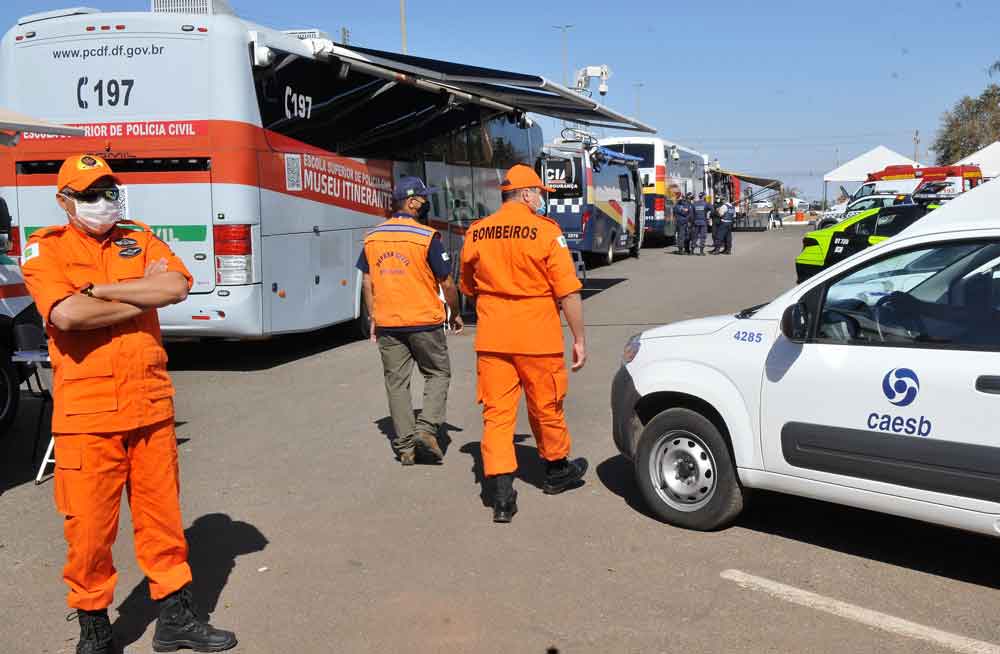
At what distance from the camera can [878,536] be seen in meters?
5.50

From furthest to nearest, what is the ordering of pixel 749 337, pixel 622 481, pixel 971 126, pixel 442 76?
pixel 971 126
pixel 442 76
pixel 622 481
pixel 749 337

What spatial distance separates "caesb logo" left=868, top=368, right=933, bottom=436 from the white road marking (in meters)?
0.80

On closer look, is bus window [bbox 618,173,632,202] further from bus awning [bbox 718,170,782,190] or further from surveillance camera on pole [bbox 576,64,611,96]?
bus awning [bbox 718,170,782,190]

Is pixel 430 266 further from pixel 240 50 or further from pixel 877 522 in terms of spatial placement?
pixel 240 50

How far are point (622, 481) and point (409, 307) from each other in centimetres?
182

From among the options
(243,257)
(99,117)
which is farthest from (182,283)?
(99,117)

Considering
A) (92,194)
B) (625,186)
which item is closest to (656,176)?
(625,186)

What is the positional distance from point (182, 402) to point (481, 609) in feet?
18.5

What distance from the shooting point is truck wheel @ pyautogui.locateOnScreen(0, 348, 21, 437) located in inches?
301

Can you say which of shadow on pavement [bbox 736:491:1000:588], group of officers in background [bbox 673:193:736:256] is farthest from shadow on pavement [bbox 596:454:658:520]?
group of officers in background [bbox 673:193:736:256]

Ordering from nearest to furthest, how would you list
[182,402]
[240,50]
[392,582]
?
1. [392,582]
2. [182,402]
3. [240,50]

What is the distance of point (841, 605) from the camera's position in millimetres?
4551

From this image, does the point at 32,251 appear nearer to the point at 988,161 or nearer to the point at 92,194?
the point at 92,194

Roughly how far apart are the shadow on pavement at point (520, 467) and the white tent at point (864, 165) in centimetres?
4057
